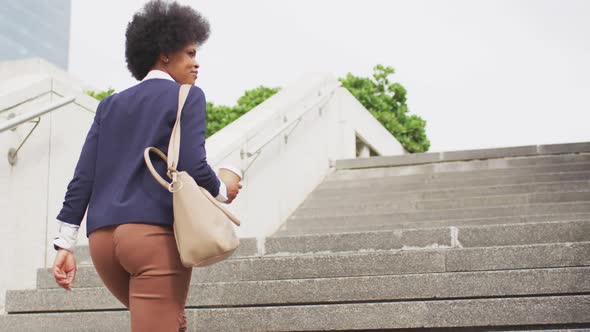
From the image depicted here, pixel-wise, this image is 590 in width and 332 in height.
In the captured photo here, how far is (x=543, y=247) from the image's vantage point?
4.45 metres

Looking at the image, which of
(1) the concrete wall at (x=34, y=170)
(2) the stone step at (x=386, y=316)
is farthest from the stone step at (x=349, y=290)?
(1) the concrete wall at (x=34, y=170)

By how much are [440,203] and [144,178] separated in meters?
5.67

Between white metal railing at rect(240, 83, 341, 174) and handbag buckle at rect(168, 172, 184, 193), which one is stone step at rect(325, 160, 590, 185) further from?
handbag buckle at rect(168, 172, 184, 193)

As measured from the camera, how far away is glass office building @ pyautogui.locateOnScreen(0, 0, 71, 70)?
743 inches

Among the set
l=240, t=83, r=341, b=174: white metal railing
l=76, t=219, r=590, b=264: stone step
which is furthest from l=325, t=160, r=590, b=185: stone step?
l=76, t=219, r=590, b=264: stone step

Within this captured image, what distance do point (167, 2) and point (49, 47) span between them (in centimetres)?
2003

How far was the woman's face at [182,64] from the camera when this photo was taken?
2627 mm

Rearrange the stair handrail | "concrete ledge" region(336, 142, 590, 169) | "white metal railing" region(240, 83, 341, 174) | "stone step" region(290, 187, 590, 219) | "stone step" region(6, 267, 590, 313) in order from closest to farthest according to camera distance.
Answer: "stone step" region(6, 267, 590, 313) < the stair handrail < "white metal railing" region(240, 83, 341, 174) < "stone step" region(290, 187, 590, 219) < "concrete ledge" region(336, 142, 590, 169)

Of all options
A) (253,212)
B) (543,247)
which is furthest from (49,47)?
(543,247)

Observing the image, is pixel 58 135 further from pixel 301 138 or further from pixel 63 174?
pixel 301 138

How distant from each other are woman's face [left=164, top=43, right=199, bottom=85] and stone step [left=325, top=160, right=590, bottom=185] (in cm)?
629

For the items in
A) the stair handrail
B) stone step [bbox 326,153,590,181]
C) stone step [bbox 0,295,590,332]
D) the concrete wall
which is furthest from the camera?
stone step [bbox 326,153,590,181]

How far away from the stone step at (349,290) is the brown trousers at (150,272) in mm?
2128

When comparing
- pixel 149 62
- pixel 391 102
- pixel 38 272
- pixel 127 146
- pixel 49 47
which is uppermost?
pixel 49 47
